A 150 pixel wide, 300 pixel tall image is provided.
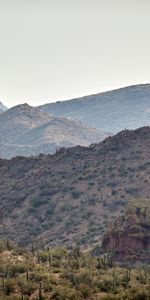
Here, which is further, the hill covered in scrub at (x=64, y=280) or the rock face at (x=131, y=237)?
the rock face at (x=131, y=237)

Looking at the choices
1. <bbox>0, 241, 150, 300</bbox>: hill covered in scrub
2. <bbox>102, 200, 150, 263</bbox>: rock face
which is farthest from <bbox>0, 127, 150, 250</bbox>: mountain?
<bbox>0, 241, 150, 300</bbox>: hill covered in scrub

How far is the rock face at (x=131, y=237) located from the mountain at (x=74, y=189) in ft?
25.3

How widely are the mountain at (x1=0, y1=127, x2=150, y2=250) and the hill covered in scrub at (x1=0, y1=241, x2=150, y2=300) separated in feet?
95.5

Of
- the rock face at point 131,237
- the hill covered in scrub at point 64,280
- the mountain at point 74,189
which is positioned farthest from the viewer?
the mountain at point 74,189

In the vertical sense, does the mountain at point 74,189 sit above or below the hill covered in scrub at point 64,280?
above

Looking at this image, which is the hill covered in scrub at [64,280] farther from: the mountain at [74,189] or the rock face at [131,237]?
the mountain at [74,189]

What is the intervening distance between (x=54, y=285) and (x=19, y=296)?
9.17 ft

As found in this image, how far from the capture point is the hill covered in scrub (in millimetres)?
32312

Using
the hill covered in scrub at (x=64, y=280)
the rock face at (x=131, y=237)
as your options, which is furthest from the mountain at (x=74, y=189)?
the hill covered in scrub at (x=64, y=280)

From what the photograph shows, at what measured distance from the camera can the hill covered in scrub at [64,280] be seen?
1272 inches

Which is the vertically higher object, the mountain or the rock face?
the mountain

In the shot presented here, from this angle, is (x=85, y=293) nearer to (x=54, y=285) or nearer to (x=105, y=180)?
(x=54, y=285)

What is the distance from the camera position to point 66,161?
10375 cm

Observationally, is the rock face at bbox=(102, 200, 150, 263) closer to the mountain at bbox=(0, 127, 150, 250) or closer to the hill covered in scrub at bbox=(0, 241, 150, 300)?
the mountain at bbox=(0, 127, 150, 250)
